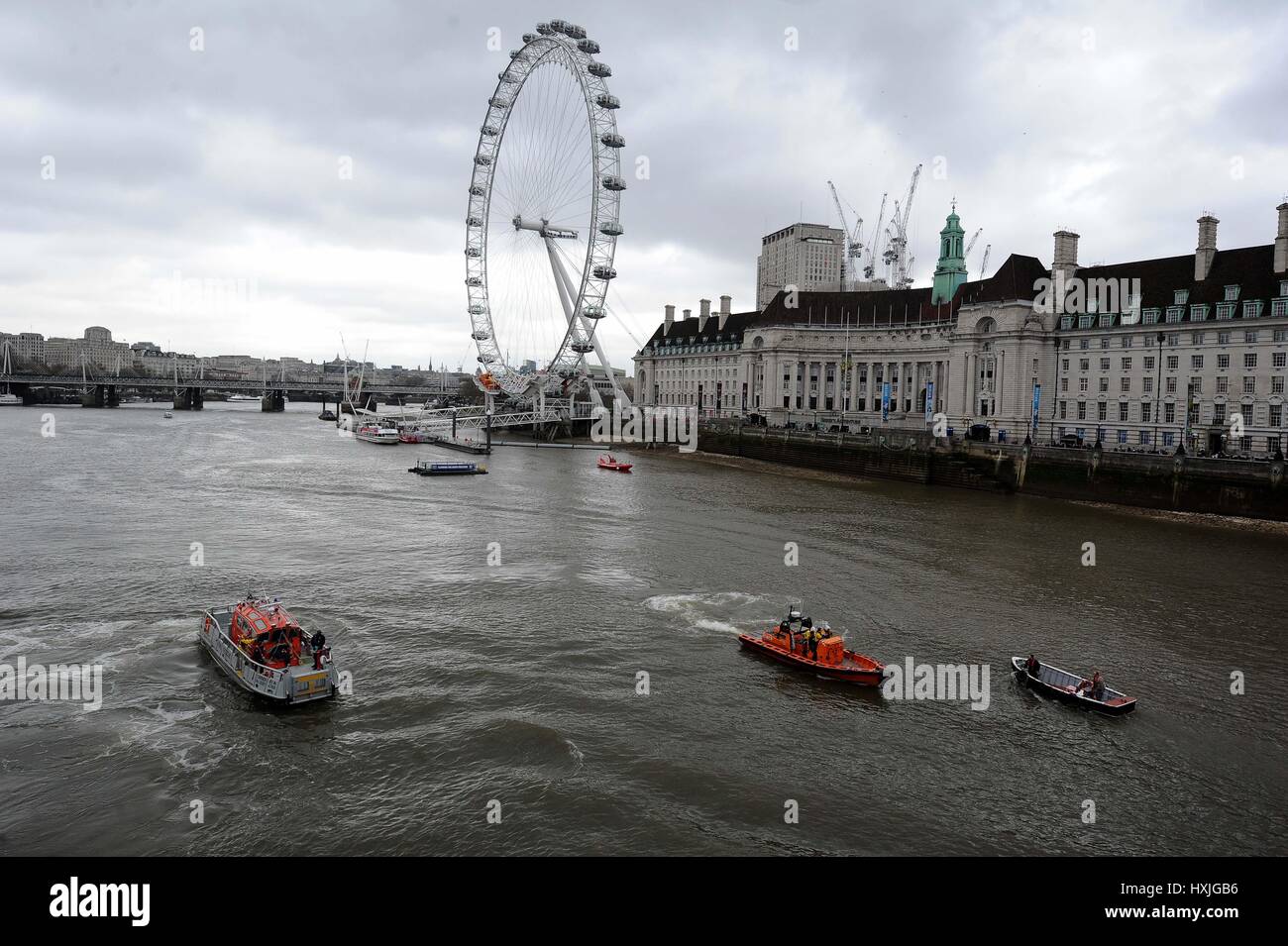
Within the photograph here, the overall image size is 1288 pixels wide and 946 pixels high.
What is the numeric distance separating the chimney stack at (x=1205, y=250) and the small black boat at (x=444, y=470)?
62812 millimetres

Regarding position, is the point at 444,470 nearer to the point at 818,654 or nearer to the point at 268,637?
the point at 268,637

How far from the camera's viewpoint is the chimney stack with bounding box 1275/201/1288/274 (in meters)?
63.2

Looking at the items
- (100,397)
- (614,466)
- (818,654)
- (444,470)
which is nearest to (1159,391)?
(614,466)

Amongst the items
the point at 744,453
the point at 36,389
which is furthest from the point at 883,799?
the point at 36,389

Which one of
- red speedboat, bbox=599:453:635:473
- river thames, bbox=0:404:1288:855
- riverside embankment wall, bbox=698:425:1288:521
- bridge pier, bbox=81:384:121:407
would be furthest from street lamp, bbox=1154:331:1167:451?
bridge pier, bbox=81:384:121:407

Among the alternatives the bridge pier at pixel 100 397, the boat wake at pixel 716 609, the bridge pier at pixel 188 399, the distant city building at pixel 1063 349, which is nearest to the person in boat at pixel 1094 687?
the boat wake at pixel 716 609

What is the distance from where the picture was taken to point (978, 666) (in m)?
24.2

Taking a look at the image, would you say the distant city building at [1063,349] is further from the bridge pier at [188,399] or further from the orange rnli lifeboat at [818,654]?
the bridge pier at [188,399]

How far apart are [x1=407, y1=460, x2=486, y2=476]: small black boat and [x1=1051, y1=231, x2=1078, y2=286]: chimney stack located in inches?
2314

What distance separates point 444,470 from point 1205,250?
6649 cm

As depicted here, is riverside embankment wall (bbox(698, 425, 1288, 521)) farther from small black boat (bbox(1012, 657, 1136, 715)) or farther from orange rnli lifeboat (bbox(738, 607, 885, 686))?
orange rnli lifeboat (bbox(738, 607, 885, 686))

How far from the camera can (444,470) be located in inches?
2867

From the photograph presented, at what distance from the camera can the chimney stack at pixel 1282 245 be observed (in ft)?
207
